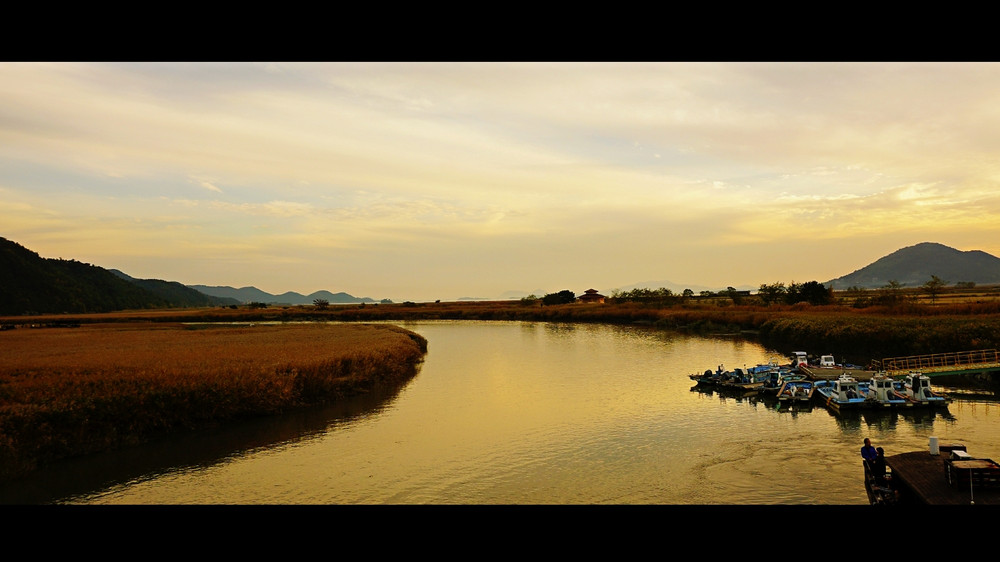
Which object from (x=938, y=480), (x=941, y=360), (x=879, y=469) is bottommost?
(x=879, y=469)

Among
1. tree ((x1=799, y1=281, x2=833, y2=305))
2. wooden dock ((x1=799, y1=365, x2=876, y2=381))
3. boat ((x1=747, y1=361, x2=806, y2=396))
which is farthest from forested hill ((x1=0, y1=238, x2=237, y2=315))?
tree ((x1=799, y1=281, x2=833, y2=305))

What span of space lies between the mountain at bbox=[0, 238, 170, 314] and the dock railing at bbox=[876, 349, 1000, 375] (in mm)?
108535

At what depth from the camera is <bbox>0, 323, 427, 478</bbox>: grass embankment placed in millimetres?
21125

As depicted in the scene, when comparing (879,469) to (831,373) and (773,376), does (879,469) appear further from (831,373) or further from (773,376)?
(831,373)

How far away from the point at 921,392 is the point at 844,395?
156 inches

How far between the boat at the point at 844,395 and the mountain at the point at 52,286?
104 meters

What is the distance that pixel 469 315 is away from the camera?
420 feet

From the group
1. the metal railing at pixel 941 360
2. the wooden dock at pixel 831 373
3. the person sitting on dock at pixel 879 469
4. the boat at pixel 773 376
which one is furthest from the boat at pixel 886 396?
the person sitting on dock at pixel 879 469

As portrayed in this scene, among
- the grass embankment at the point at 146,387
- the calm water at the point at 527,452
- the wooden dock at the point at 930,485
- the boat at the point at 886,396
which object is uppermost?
the grass embankment at the point at 146,387

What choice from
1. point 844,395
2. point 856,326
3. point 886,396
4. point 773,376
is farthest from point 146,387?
point 856,326

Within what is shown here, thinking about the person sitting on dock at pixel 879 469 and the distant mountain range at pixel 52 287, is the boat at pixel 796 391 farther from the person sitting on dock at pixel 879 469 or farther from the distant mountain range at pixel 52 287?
the distant mountain range at pixel 52 287

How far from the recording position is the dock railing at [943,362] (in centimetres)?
3590

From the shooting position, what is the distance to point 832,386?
3428 centimetres
